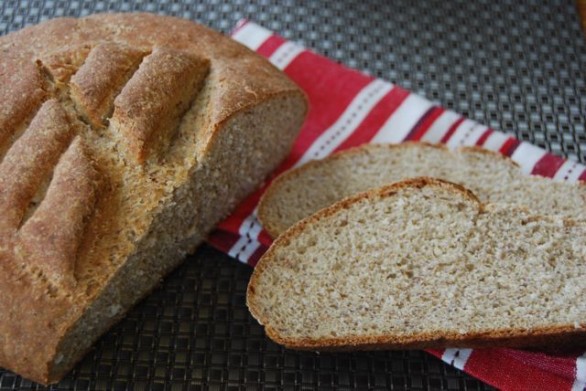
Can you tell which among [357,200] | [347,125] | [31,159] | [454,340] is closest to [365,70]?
[347,125]

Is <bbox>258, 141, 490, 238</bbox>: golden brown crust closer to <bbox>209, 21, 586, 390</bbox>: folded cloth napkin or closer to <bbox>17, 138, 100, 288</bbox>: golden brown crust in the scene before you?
<bbox>209, 21, 586, 390</bbox>: folded cloth napkin

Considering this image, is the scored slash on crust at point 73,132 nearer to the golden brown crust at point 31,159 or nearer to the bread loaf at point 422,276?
the golden brown crust at point 31,159

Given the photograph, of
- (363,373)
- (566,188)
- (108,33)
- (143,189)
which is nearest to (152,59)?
(108,33)

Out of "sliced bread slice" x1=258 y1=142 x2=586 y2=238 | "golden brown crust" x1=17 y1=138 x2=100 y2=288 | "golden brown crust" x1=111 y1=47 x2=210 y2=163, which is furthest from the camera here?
"sliced bread slice" x1=258 y1=142 x2=586 y2=238

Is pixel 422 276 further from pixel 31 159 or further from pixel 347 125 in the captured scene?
pixel 31 159

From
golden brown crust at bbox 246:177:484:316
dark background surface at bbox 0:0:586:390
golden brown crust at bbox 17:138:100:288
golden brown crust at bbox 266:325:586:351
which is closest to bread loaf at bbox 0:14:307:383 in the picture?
golden brown crust at bbox 17:138:100:288

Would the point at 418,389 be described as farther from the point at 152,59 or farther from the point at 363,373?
the point at 152,59
